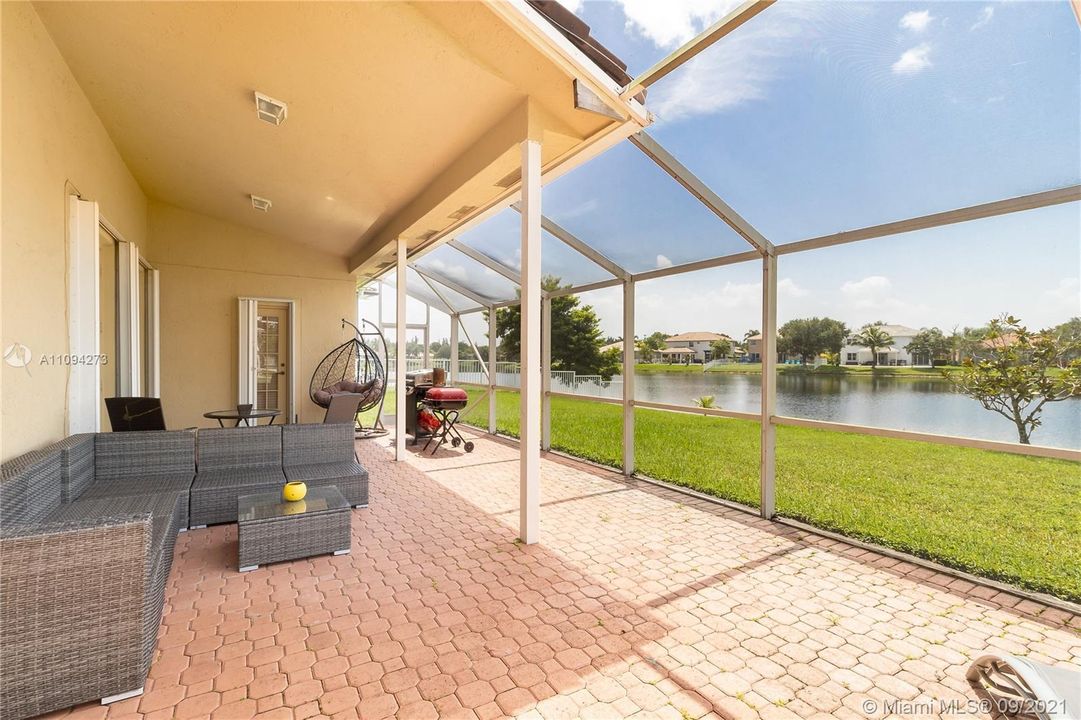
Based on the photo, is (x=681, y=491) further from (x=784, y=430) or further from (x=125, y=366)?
(x=125, y=366)

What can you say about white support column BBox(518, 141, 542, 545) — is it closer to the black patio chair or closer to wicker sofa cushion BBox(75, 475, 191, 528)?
wicker sofa cushion BBox(75, 475, 191, 528)

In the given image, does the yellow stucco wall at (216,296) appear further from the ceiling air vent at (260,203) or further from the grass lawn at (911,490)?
the grass lawn at (911,490)

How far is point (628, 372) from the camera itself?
5.52 meters

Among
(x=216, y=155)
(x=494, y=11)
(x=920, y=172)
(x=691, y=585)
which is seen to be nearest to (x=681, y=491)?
(x=691, y=585)

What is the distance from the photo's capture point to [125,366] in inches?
209

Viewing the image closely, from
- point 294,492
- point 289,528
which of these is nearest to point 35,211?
point 294,492

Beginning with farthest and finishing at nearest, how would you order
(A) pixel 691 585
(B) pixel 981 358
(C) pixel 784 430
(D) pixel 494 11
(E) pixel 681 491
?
(C) pixel 784 430, (E) pixel 681 491, (B) pixel 981 358, (A) pixel 691 585, (D) pixel 494 11

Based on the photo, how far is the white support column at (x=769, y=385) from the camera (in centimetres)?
416

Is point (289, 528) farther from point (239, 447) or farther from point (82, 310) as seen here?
point (82, 310)

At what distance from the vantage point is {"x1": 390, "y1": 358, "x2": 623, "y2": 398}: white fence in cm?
→ 613

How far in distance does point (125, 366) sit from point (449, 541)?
4.46 meters

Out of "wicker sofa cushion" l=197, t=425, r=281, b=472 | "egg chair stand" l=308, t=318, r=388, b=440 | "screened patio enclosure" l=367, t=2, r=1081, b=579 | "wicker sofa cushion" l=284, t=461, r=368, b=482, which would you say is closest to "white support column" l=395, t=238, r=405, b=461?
"egg chair stand" l=308, t=318, r=388, b=440

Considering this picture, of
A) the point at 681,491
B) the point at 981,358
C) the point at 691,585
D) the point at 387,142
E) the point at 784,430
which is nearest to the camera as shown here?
the point at 691,585

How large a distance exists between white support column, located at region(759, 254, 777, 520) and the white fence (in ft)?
6.33
